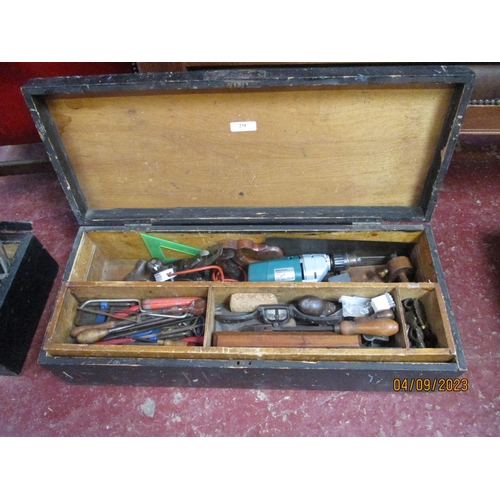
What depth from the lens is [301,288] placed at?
1.42m

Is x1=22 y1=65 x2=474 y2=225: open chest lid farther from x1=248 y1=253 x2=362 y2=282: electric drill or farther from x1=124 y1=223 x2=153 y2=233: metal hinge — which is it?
x1=248 y1=253 x2=362 y2=282: electric drill

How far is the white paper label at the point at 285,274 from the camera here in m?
1.55

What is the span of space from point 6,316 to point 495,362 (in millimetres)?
1657

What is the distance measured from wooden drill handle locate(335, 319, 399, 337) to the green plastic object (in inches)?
24.8

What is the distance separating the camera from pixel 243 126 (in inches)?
53.6

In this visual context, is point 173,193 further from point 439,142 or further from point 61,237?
point 439,142

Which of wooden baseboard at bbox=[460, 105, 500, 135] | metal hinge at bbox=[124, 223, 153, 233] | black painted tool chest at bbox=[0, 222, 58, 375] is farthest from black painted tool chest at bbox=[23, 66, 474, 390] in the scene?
wooden baseboard at bbox=[460, 105, 500, 135]

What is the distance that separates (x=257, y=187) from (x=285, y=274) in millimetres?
326

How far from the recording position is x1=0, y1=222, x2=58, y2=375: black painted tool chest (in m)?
1.45

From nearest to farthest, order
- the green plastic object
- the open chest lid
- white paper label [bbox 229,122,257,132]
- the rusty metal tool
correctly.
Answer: the open chest lid, white paper label [bbox 229,122,257,132], the rusty metal tool, the green plastic object
